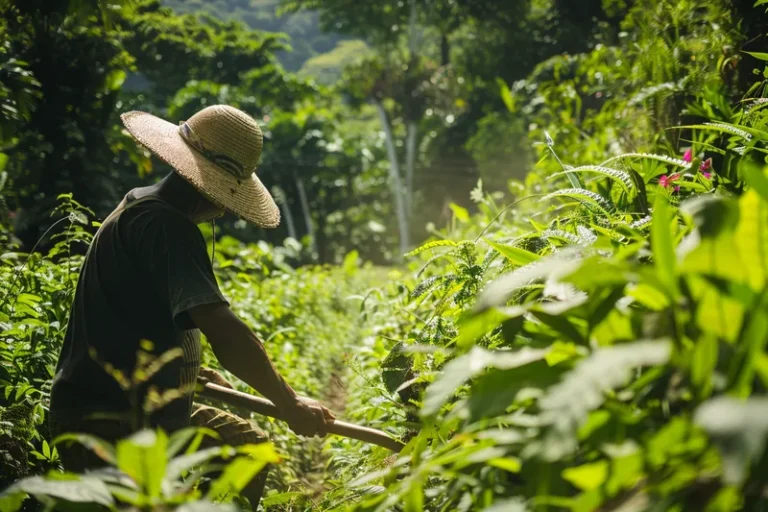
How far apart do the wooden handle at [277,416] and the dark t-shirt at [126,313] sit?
262mm

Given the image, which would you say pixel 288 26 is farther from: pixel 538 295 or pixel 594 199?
pixel 538 295

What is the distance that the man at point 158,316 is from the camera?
199 centimetres

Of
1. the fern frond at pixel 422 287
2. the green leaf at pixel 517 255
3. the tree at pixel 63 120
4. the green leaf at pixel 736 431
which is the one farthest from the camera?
the tree at pixel 63 120

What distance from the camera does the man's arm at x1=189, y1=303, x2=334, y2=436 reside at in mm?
1935

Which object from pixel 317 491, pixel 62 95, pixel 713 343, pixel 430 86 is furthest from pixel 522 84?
pixel 430 86

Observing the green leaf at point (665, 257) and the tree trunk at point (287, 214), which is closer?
the green leaf at point (665, 257)

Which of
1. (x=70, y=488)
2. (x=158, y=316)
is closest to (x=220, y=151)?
(x=158, y=316)

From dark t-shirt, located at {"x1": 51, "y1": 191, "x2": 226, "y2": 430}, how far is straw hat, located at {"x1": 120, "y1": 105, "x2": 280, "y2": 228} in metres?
0.20

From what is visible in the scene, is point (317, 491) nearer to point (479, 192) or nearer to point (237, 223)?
point (479, 192)

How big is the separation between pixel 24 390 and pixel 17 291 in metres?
0.79

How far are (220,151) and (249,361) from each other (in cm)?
Result: 82

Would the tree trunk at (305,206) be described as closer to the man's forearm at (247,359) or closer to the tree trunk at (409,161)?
the tree trunk at (409,161)

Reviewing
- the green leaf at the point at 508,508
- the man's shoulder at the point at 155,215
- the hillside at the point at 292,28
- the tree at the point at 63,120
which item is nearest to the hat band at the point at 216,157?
the man's shoulder at the point at 155,215

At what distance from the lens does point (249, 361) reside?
2020 mm
